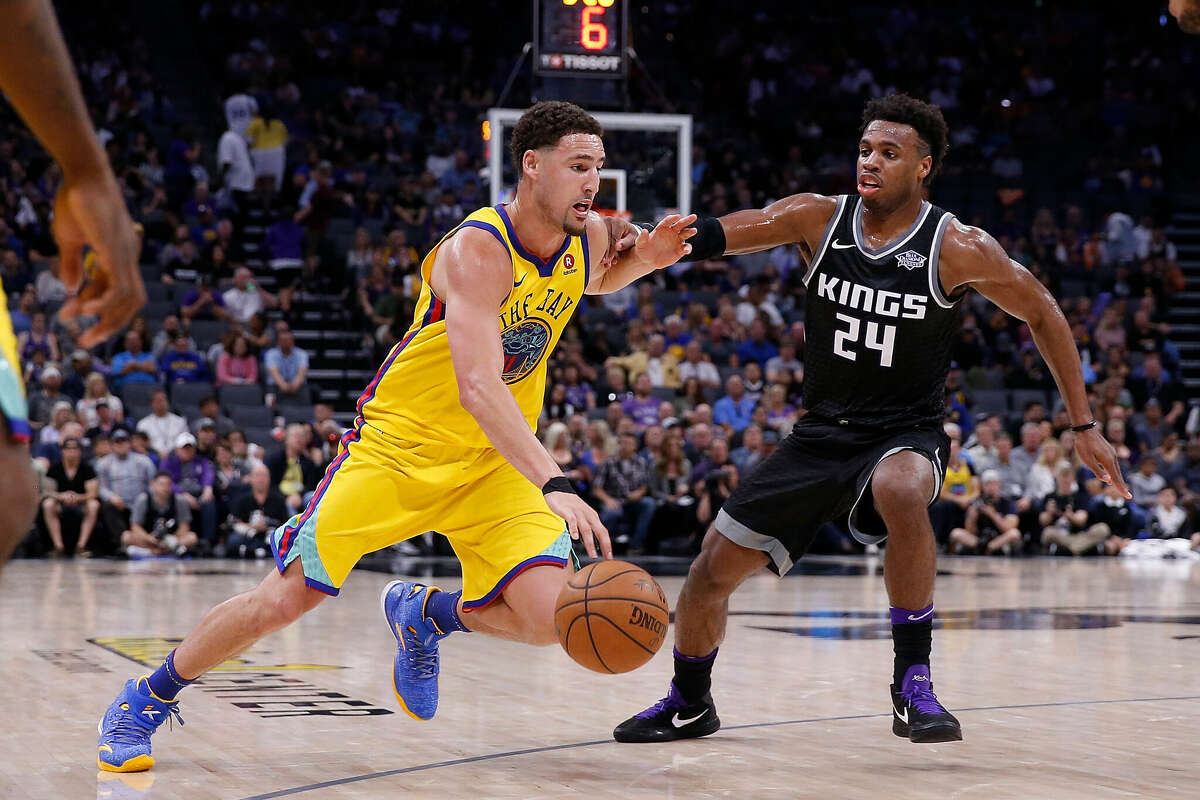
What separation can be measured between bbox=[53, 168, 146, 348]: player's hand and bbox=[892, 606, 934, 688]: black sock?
3.13 metres

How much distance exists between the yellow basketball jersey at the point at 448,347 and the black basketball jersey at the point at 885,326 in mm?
985

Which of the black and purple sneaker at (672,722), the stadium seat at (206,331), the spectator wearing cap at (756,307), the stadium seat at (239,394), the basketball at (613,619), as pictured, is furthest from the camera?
the spectator wearing cap at (756,307)

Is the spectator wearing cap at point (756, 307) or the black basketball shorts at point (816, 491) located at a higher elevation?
the spectator wearing cap at point (756, 307)

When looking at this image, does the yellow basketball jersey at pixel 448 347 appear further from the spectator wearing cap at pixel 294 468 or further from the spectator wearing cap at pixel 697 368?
the spectator wearing cap at pixel 697 368

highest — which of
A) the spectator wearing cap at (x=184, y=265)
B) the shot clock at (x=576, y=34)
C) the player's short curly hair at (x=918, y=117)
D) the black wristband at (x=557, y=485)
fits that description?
the shot clock at (x=576, y=34)

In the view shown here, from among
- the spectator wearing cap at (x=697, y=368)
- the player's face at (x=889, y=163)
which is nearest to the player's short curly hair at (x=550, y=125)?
the player's face at (x=889, y=163)

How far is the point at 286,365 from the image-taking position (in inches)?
584

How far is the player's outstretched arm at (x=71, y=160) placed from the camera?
211cm

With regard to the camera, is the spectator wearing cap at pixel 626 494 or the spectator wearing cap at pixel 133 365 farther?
the spectator wearing cap at pixel 133 365

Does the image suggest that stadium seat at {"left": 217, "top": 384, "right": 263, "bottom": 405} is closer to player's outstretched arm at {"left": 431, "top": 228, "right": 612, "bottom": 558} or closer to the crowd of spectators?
the crowd of spectators

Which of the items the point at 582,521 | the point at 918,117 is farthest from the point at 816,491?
the point at 582,521

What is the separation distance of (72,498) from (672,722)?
9273 mm

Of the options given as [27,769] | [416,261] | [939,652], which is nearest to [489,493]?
[27,769]

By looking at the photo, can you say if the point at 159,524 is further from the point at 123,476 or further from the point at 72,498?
the point at 72,498
